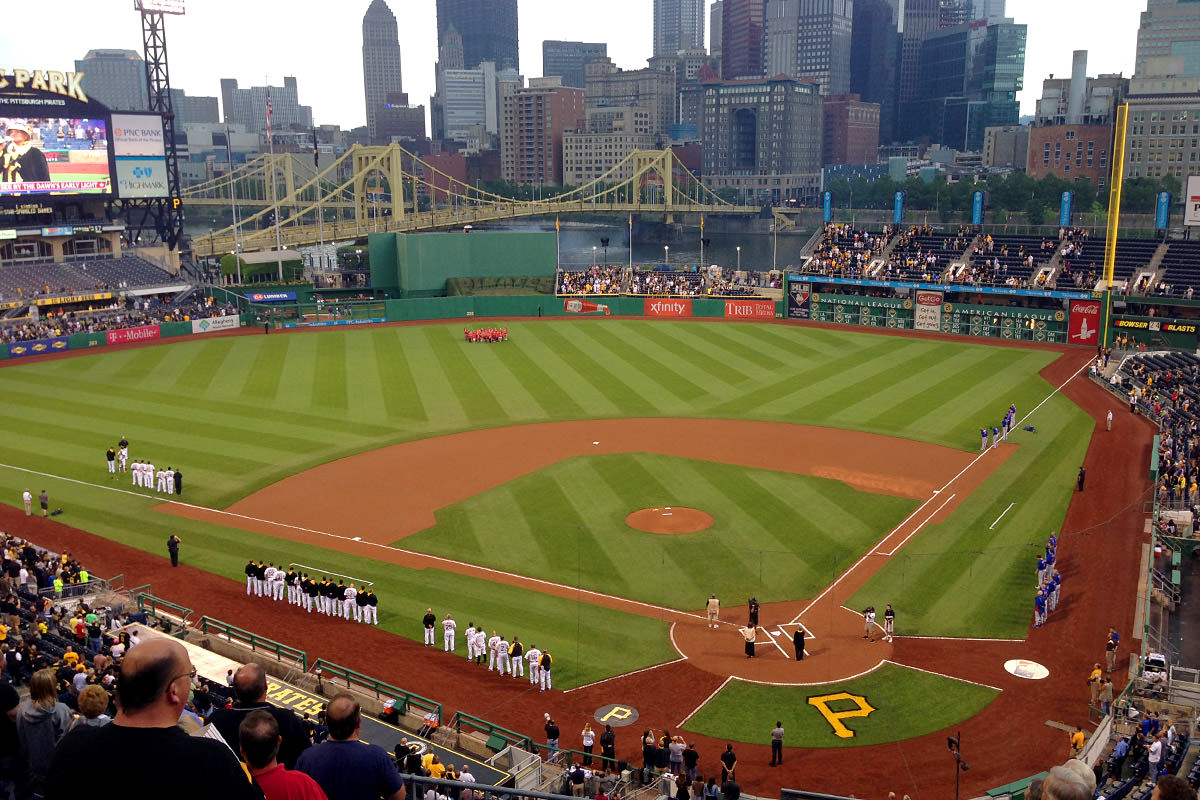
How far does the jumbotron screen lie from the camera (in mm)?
67188

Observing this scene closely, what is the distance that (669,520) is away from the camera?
2942 centimetres

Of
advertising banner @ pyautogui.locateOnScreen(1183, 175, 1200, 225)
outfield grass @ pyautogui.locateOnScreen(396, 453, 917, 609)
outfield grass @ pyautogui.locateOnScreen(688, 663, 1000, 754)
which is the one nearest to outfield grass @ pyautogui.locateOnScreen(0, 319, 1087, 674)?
outfield grass @ pyautogui.locateOnScreen(396, 453, 917, 609)

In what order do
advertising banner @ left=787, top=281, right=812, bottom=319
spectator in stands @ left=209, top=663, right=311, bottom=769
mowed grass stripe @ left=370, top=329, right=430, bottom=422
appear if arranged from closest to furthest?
spectator in stands @ left=209, top=663, right=311, bottom=769 < mowed grass stripe @ left=370, top=329, right=430, bottom=422 < advertising banner @ left=787, top=281, right=812, bottom=319

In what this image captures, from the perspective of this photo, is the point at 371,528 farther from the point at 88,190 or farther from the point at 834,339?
the point at 88,190

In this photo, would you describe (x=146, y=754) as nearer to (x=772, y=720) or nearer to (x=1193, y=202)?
(x=772, y=720)

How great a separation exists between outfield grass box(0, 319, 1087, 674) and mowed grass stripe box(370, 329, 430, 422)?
0.20m

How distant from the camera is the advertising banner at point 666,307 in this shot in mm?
73938

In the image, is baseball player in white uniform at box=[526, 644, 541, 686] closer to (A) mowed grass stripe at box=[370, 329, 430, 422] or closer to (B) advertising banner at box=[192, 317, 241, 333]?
(A) mowed grass stripe at box=[370, 329, 430, 422]

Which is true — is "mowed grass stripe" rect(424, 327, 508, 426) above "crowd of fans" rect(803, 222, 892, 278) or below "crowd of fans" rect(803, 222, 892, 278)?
below

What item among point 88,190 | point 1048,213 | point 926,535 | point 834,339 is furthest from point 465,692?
point 1048,213

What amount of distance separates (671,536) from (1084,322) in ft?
144

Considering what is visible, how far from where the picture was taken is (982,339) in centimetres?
6431

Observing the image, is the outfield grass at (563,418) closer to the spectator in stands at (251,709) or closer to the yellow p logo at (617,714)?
the yellow p logo at (617,714)

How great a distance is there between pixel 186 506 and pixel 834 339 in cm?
4397
